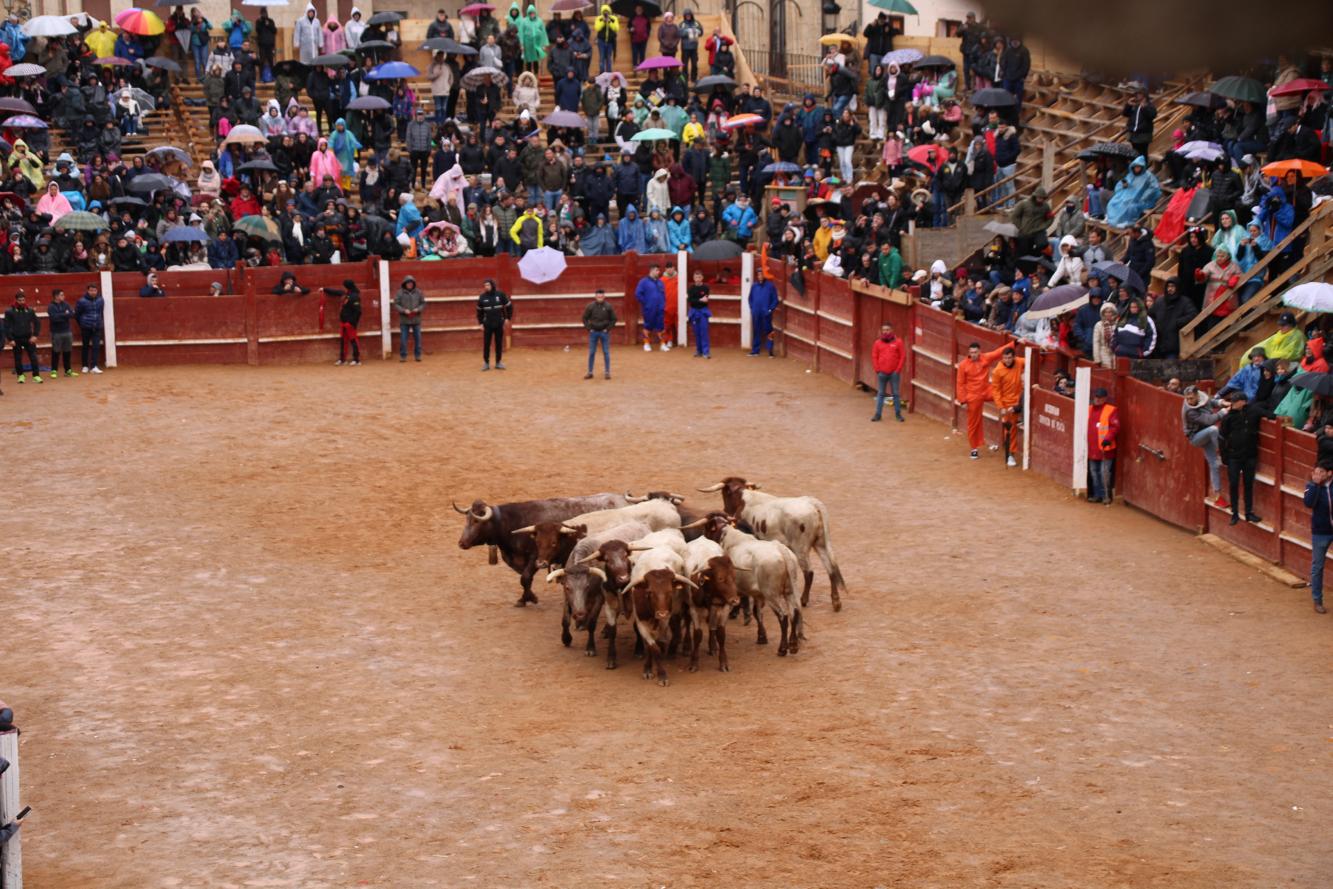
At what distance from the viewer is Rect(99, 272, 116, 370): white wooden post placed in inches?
1098

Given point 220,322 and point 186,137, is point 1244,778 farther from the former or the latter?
point 186,137

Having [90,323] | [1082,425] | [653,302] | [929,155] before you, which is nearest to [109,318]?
[90,323]

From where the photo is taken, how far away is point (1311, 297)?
17.5m

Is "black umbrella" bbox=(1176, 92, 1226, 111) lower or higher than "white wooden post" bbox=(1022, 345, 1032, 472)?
higher

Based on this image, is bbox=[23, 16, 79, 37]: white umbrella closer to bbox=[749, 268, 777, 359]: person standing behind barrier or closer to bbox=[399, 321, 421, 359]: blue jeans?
bbox=[399, 321, 421, 359]: blue jeans

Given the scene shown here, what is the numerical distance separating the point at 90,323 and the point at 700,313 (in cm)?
988

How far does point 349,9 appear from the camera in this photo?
143 ft

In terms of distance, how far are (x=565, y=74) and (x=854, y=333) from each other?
12151 millimetres

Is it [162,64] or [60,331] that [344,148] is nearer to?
[162,64]

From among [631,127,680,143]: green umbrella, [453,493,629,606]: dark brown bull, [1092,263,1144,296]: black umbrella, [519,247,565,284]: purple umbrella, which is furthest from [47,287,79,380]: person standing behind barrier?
[1092,263,1144,296]: black umbrella

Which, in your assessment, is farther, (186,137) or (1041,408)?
(186,137)

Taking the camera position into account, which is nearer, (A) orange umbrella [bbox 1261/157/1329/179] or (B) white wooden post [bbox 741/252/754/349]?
(A) orange umbrella [bbox 1261/157/1329/179]

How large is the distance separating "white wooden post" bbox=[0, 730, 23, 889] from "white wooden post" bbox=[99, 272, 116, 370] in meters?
20.4

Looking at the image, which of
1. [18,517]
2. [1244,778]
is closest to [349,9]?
[18,517]
